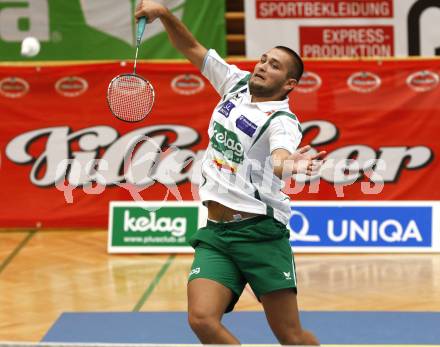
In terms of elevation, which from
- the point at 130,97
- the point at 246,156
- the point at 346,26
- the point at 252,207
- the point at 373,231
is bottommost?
the point at 373,231

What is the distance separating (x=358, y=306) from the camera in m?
8.16

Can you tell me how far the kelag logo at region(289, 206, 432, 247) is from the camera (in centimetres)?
989

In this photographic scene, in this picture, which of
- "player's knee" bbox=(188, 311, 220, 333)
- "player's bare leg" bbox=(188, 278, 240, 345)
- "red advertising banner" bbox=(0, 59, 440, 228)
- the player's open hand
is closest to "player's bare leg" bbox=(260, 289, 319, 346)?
"player's bare leg" bbox=(188, 278, 240, 345)

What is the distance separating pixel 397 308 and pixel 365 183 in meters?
2.74

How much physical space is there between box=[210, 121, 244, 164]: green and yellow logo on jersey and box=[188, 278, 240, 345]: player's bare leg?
0.66 m

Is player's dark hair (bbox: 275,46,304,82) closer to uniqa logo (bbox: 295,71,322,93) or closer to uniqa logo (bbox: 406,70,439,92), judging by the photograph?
uniqa logo (bbox: 295,71,322,93)

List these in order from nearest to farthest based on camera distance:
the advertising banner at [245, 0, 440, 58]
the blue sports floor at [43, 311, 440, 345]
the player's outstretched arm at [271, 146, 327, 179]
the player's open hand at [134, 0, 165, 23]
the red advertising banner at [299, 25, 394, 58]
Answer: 1. the player's outstretched arm at [271, 146, 327, 179]
2. the player's open hand at [134, 0, 165, 23]
3. the blue sports floor at [43, 311, 440, 345]
4. the advertising banner at [245, 0, 440, 58]
5. the red advertising banner at [299, 25, 394, 58]

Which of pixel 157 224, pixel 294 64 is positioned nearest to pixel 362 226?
pixel 157 224

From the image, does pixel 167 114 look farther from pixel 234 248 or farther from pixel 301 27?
pixel 234 248

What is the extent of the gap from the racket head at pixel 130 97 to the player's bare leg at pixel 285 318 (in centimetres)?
137

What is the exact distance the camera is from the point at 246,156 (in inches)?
215

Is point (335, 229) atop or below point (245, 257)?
below

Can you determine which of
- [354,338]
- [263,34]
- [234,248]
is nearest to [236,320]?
[354,338]

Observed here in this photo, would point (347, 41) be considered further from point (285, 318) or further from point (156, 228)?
point (285, 318)
